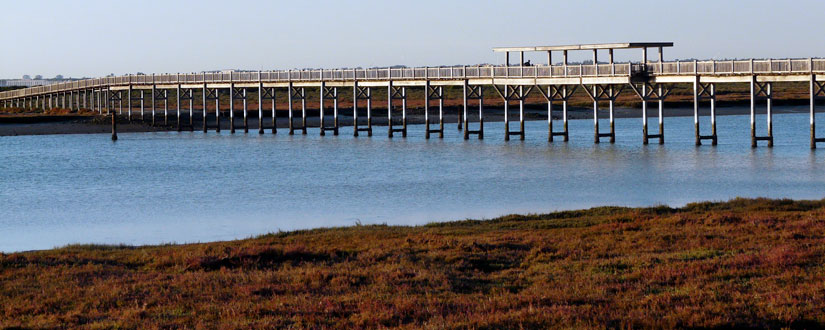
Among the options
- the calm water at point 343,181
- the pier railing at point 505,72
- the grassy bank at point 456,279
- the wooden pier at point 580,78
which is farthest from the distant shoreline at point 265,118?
the grassy bank at point 456,279

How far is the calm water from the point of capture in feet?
99.0

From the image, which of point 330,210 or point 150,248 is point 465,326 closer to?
point 150,248

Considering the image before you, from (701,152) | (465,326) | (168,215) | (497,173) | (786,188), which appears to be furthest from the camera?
(701,152)

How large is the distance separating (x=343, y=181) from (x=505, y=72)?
21.3 meters

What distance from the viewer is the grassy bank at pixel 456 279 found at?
12.9 m

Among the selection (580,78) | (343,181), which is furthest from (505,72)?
(343,181)

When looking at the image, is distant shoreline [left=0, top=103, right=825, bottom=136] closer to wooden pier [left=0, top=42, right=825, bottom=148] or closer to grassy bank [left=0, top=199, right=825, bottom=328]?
wooden pier [left=0, top=42, right=825, bottom=148]

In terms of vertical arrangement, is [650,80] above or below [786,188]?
above

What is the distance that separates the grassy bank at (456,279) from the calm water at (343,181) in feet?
22.4

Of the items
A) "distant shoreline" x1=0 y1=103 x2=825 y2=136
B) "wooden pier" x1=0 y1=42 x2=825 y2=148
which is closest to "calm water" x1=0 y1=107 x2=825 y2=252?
"wooden pier" x1=0 y1=42 x2=825 y2=148

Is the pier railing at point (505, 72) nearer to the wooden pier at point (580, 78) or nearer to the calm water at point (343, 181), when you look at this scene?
the wooden pier at point (580, 78)

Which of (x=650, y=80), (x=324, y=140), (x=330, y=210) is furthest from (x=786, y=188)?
(x=324, y=140)

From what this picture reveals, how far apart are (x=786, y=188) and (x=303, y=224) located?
16423 mm

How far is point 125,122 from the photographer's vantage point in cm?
9194
